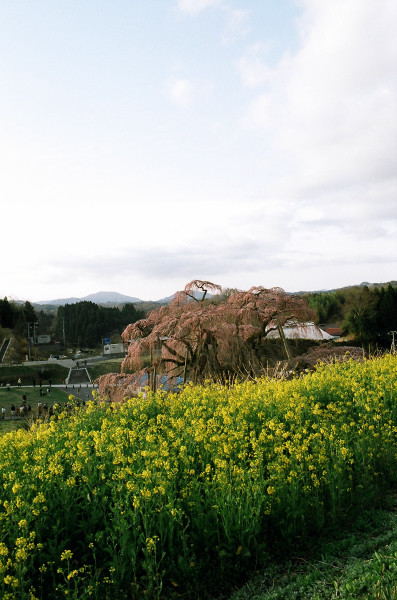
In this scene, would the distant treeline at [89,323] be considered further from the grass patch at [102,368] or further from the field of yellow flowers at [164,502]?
the field of yellow flowers at [164,502]

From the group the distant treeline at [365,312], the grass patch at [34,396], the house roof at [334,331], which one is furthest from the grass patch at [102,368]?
the distant treeline at [365,312]

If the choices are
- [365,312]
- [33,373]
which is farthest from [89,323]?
[365,312]

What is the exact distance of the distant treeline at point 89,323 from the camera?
89.5m

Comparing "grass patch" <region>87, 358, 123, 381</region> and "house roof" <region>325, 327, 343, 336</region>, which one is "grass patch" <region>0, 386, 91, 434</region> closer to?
"grass patch" <region>87, 358, 123, 381</region>

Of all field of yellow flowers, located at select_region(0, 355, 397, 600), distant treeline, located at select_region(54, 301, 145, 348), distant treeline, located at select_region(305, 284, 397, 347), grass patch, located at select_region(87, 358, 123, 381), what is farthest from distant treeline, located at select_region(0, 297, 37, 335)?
field of yellow flowers, located at select_region(0, 355, 397, 600)

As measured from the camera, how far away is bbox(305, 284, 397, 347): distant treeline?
39531 millimetres

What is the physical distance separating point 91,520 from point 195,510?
890mm

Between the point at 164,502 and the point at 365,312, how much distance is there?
127 feet

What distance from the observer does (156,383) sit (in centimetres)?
1242

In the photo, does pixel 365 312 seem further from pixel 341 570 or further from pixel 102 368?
pixel 341 570

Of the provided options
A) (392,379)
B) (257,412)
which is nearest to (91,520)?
(257,412)

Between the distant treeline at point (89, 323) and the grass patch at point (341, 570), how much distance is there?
83.1 meters

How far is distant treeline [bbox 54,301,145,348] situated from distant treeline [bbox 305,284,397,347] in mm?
44104

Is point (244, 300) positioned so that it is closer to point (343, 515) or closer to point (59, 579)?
point (343, 515)
